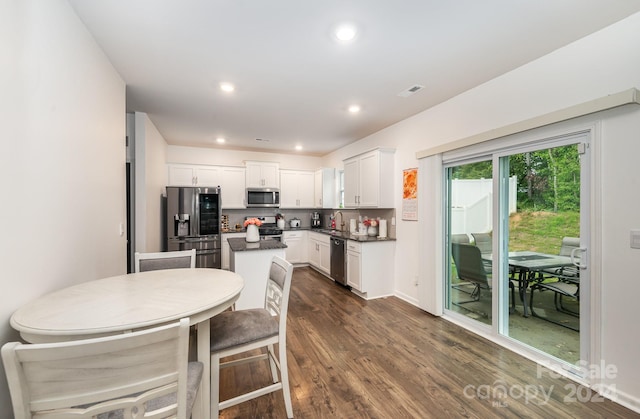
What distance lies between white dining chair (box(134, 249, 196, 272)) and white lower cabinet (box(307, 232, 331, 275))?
2.98m

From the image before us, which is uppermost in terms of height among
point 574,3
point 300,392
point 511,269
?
point 574,3

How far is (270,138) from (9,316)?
4169 millimetres

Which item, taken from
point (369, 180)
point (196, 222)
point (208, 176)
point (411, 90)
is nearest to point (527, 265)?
point (411, 90)

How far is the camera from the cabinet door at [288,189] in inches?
239

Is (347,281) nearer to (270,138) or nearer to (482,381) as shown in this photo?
(482,381)

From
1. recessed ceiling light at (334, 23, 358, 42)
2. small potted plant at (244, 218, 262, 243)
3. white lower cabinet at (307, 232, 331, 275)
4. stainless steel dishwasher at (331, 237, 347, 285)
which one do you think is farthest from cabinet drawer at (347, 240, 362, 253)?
recessed ceiling light at (334, 23, 358, 42)

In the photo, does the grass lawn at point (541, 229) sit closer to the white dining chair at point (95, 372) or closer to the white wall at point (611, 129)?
the white wall at point (611, 129)

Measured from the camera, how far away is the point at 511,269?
2656 mm

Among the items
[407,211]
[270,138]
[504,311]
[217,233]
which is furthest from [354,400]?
[270,138]

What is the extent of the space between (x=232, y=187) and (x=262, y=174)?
2.29ft

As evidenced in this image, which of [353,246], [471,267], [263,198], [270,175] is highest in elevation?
[270,175]

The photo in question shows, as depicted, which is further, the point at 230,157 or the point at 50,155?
the point at 230,157

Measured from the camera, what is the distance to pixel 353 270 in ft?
13.6

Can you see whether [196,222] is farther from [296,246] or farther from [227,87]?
[227,87]
